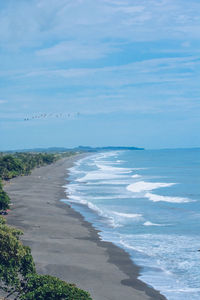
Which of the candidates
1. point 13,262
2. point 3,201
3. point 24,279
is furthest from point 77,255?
point 3,201

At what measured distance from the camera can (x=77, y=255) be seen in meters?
27.7

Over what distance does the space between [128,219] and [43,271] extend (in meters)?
18.8

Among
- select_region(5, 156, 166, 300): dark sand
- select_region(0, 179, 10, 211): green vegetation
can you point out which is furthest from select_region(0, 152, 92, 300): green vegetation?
select_region(0, 179, 10, 211): green vegetation

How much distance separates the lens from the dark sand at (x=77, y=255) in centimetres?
2197

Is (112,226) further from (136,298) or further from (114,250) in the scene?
(136,298)

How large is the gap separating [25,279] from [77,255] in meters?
10.6

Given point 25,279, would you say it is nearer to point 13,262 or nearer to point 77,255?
point 13,262

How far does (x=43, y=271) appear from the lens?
76.8 ft

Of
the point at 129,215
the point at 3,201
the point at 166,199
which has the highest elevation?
the point at 3,201

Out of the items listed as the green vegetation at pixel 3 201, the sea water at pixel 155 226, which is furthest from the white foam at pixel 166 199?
the green vegetation at pixel 3 201

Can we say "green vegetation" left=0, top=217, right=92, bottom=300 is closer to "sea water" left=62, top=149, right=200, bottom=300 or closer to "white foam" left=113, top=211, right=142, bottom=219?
"sea water" left=62, top=149, right=200, bottom=300

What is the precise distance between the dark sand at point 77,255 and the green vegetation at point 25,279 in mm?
4255

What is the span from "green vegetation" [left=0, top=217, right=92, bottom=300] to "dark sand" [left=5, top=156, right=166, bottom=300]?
425 centimetres

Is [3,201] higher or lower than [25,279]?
higher
